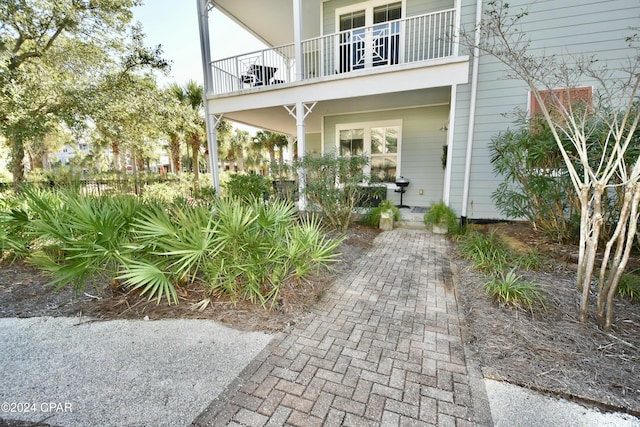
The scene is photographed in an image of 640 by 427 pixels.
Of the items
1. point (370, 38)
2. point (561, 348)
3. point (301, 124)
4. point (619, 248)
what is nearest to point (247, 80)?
point (301, 124)

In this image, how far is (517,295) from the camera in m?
2.80

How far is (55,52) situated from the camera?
8.20m

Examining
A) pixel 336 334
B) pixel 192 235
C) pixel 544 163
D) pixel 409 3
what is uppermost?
pixel 409 3

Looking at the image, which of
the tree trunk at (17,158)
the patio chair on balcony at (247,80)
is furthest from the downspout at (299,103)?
the tree trunk at (17,158)

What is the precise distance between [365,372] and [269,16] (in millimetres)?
10228

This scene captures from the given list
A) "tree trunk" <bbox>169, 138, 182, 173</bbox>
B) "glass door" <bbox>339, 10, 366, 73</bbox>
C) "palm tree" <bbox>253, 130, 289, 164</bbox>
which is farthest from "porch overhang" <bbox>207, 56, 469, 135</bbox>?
"palm tree" <bbox>253, 130, 289, 164</bbox>

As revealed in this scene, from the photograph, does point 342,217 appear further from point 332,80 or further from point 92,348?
point 92,348

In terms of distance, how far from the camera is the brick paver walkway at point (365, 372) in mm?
1622

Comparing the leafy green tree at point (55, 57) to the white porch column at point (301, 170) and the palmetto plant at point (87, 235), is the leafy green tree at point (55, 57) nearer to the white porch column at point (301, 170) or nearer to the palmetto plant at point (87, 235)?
the white porch column at point (301, 170)

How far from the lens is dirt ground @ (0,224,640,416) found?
6.08 feet

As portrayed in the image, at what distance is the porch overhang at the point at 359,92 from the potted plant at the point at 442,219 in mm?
2700

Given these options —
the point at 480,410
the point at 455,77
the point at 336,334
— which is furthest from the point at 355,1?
the point at 480,410

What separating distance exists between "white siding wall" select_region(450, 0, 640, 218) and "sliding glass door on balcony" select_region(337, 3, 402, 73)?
6.98 feet

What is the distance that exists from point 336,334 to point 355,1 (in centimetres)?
903
